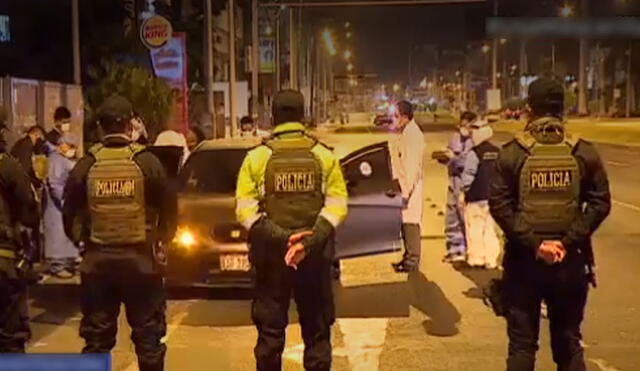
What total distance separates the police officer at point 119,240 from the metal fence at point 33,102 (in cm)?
862

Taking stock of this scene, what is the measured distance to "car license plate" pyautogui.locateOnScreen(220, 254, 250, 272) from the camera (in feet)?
32.6

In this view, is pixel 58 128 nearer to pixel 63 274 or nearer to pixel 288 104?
pixel 63 274

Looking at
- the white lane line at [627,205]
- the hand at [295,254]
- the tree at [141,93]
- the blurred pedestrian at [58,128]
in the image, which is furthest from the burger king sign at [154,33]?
the hand at [295,254]

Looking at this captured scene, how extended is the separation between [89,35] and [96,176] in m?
23.6

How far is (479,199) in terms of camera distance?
11.8 m

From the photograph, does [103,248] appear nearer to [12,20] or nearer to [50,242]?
[50,242]

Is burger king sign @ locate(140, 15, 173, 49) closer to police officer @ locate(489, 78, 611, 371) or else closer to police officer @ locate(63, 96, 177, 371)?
police officer @ locate(63, 96, 177, 371)

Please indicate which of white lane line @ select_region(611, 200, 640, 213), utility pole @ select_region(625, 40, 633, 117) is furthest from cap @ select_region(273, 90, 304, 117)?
utility pole @ select_region(625, 40, 633, 117)

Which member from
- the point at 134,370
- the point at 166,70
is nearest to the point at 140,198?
the point at 134,370

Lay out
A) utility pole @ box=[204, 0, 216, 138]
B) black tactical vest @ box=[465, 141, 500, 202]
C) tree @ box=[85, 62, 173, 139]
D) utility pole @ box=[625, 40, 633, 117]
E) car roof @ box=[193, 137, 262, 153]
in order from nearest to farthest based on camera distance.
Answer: car roof @ box=[193, 137, 262, 153] < black tactical vest @ box=[465, 141, 500, 202] < tree @ box=[85, 62, 173, 139] < utility pole @ box=[204, 0, 216, 138] < utility pole @ box=[625, 40, 633, 117]

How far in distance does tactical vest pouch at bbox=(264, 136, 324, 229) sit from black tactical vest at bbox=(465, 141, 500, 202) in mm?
5393

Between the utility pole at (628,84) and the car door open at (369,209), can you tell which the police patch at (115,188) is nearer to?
the car door open at (369,209)

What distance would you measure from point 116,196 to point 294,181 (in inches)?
40.8

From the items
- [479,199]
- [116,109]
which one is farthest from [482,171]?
[116,109]
